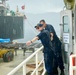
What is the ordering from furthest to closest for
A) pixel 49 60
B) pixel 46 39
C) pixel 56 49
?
pixel 56 49, pixel 49 60, pixel 46 39

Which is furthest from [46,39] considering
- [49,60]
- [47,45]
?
[49,60]

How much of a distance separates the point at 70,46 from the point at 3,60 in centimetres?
815

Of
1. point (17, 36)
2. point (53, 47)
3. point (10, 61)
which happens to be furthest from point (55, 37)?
point (17, 36)

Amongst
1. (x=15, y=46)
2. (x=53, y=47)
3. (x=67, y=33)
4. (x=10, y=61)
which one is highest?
(x=67, y=33)

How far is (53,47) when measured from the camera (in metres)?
3.07

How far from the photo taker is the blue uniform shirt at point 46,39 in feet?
9.15

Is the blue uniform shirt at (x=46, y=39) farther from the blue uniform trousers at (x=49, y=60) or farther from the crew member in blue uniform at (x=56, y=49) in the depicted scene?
the crew member in blue uniform at (x=56, y=49)

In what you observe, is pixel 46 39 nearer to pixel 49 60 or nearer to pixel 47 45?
pixel 47 45

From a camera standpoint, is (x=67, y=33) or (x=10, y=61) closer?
(x=67, y=33)

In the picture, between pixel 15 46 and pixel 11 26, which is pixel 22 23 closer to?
pixel 11 26

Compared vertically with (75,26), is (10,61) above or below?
below

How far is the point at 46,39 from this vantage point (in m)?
2.84

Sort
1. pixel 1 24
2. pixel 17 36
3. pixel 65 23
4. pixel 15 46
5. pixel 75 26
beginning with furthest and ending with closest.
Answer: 1. pixel 17 36
2. pixel 1 24
3. pixel 15 46
4. pixel 65 23
5. pixel 75 26

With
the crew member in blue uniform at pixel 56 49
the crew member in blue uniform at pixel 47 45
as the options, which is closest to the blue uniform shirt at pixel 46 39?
the crew member in blue uniform at pixel 47 45
